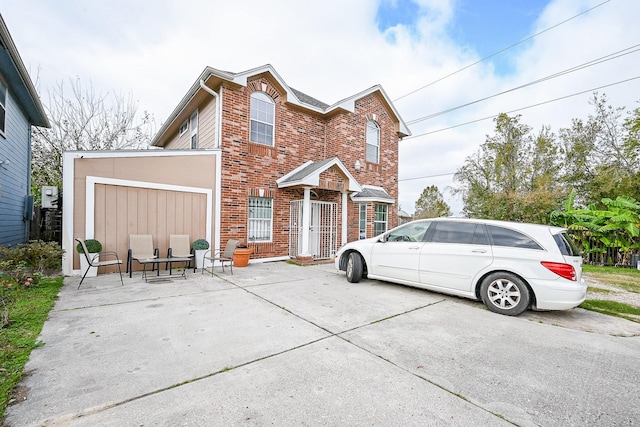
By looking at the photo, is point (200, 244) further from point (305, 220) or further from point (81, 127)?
point (81, 127)

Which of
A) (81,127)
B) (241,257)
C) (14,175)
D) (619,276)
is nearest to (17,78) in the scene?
(14,175)

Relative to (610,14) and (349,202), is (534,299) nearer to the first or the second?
(349,202)

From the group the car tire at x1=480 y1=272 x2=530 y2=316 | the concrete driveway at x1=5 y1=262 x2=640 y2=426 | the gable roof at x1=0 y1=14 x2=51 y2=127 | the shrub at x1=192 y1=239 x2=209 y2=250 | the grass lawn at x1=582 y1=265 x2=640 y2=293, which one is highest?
the gable roof at x1=0 y1=14 x2=51 y2=127

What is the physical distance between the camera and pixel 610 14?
8.65 m

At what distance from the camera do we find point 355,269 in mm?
6652

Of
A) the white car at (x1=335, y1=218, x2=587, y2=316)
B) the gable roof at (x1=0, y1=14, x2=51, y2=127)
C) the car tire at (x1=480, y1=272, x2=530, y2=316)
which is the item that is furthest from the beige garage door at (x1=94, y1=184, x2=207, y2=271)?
the car tire at (x1=480, y1=272, x2=530, y2=316)

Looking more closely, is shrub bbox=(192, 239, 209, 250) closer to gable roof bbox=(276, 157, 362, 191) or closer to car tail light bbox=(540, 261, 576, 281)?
gable roof bbox=(276, 157, 362, 191)

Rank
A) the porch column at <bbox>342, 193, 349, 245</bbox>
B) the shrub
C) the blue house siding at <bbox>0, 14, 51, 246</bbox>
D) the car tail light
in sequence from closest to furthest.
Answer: the car tail light < the blue house siding at <bbox>0, 14, 51, 246</bbox> < the shrub < the porch column at <bbox>342, 193, 349, 245</bbox>

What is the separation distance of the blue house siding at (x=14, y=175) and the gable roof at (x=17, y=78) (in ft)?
0.77

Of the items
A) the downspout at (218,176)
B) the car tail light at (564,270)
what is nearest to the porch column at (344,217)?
the downspout at (218,176)

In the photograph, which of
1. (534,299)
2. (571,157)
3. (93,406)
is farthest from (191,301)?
(571,157)

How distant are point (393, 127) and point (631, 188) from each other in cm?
1381

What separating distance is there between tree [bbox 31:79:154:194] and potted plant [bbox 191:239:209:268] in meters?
12.8

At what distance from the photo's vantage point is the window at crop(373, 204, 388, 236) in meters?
12.2
